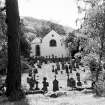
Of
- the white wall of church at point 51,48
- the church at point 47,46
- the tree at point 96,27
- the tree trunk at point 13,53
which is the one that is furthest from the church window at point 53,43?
the tree trunk at point 13,53

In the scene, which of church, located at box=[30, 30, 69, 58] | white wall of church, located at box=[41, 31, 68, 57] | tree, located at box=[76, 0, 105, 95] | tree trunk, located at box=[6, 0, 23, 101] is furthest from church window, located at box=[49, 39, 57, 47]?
tree trunk, located at box=[6, 0, 23, 101]

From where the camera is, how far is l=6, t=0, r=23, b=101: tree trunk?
9836 mm

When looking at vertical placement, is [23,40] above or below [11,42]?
above

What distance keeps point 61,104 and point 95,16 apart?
14.6 ft

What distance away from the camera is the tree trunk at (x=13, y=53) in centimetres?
984

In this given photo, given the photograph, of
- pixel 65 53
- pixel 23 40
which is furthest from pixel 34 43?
pixel 23 40

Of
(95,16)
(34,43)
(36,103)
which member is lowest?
(36,103)

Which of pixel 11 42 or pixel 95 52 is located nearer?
pixel 11 42

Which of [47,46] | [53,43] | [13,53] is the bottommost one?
Answer: [13,53]

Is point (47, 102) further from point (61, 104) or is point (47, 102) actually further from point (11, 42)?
point (11, 42)

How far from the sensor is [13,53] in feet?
32.7

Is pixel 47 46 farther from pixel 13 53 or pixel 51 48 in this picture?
pixel 13 53

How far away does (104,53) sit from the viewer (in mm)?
10961

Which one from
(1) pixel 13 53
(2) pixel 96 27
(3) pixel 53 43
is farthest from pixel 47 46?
(1) pixel 13 53
